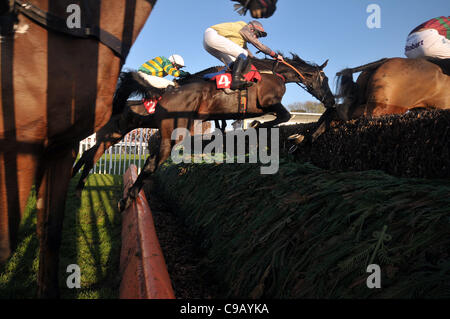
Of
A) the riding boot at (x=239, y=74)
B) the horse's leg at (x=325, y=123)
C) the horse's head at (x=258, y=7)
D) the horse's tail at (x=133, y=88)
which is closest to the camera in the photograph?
the horse's head at (x=258, y=7)

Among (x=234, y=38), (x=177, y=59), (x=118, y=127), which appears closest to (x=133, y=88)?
(x=118, y=127)

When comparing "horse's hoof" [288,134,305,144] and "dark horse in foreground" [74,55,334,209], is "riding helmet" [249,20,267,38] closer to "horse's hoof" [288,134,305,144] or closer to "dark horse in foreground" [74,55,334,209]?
"dark horse in foreground" [74,55,334,209]

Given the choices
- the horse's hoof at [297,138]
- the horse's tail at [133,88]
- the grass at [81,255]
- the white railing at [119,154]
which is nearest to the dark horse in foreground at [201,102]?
the horse's tail at [133,88]

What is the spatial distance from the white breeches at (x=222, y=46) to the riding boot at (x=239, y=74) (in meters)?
0.66

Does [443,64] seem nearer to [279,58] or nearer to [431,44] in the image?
[431,44]

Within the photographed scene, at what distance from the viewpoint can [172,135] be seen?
440cm

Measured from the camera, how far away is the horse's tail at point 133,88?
14.5 feet

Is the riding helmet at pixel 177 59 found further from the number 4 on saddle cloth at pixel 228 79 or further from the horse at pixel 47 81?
the horse at pixel 47 81

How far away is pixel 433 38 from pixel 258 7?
415 cm

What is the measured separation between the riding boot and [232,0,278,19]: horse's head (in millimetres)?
3168

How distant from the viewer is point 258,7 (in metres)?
1.49

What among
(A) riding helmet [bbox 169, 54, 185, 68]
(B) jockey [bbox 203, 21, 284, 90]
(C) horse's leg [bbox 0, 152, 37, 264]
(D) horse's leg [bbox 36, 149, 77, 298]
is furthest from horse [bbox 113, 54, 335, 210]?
(A) riding helmet [bbox 169, 54, 185, 68]

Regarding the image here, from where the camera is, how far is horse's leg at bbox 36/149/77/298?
1732 millimetres

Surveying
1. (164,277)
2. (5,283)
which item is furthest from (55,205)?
(164,277)
